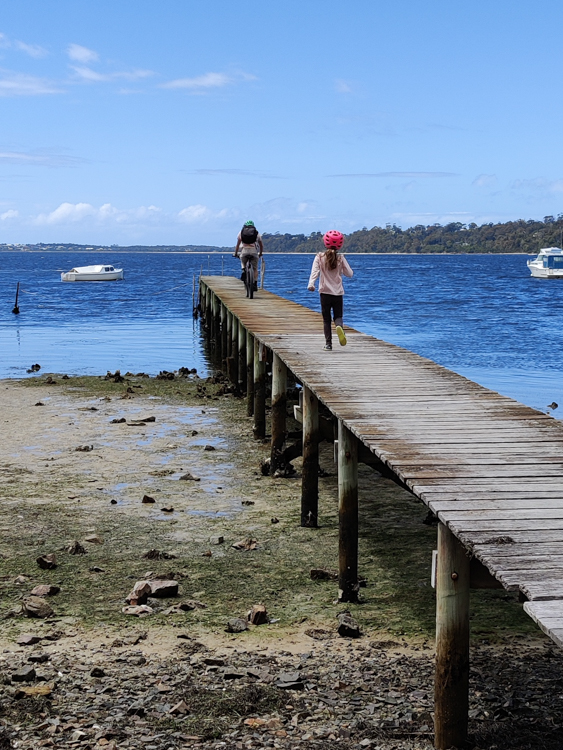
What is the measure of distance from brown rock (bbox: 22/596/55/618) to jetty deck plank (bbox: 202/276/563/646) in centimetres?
260

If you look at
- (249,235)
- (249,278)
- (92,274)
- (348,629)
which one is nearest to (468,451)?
(348,629)

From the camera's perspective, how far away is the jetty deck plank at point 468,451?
4.66m

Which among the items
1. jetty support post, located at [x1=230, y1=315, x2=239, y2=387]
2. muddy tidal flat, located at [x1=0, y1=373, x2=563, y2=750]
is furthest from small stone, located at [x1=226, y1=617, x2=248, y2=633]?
jetty support post, located at [x1=230, y1=315, x2=239, y2=387]

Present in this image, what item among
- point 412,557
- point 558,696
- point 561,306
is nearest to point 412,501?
point 412,557

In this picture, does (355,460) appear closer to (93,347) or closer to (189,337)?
(93,347)

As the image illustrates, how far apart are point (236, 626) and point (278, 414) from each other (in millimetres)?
5220

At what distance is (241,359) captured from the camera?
19125 mm

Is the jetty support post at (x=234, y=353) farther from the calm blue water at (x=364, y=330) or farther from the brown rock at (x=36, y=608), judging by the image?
the brown rock at (x=36, y=608)

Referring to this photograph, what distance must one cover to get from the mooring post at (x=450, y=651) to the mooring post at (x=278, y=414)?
6713 millimetres

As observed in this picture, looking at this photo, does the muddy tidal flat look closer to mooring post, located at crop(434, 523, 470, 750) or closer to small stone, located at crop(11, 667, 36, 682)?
small stone, located at crop(11, 667, 36, 682)

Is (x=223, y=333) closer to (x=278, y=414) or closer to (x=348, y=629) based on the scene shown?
(x=278, y=414)

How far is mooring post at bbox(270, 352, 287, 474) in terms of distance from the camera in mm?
11906

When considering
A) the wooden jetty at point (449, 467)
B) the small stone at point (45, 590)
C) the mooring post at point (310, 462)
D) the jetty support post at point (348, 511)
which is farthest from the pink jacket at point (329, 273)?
the small stone at point (45, 590)

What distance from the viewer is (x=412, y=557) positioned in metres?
8.73
